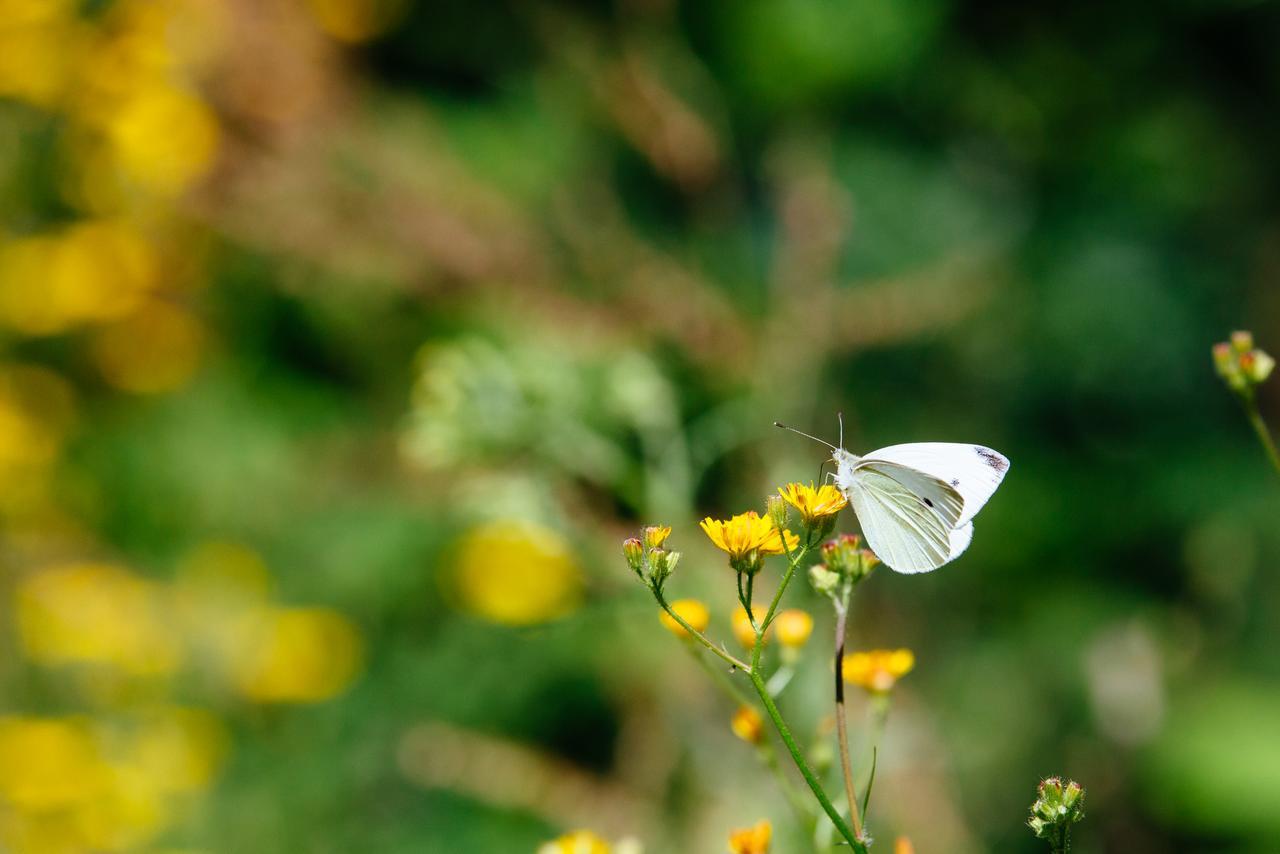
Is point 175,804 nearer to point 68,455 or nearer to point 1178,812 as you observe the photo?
point 68,455

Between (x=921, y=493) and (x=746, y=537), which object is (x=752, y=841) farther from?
(x=921, y=493)

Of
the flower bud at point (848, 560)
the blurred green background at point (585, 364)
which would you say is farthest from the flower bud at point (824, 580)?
the blurred green background at point (585, 364)

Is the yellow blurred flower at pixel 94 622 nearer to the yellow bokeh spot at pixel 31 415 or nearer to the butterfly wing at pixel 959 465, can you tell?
the yellow bokeh spot at pixel 31 415

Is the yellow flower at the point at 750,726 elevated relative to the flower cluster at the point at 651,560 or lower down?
lower down

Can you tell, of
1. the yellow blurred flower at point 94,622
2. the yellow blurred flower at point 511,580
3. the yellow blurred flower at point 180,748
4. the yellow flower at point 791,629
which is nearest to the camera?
the yellow flower at point 791,629

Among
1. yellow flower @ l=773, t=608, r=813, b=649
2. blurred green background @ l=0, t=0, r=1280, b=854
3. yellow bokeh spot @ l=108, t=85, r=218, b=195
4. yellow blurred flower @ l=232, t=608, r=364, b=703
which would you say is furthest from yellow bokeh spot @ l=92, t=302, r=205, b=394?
yellow flower @ l=773, t=608, r=813, b=649

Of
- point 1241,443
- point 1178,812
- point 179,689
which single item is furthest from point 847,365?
point 179,689

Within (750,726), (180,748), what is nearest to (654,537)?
(750,726)

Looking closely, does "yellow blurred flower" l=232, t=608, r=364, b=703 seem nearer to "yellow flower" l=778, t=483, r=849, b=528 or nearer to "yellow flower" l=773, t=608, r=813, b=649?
"yellow flower" l=773, t=608, r=813, b=649
